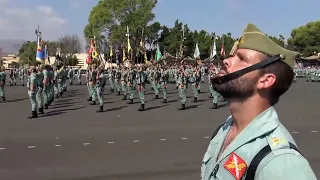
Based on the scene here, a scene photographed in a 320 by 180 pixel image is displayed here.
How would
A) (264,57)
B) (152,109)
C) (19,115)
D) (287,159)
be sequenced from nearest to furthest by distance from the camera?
(287,159), (264,57), (19,115), (152,109)

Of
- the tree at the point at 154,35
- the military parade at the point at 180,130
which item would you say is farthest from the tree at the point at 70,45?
the military parade at the point at 180,130

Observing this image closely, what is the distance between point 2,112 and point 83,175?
9.95 meters

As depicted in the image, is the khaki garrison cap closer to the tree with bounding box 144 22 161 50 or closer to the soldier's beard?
the soldier's beard

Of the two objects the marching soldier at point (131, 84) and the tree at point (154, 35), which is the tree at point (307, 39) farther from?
the marching soldier at point (131, 84)

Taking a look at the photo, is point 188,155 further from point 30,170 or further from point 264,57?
point 264,57

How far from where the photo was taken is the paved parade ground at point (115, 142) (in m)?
6.62

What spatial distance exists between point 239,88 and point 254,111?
0.13 metres

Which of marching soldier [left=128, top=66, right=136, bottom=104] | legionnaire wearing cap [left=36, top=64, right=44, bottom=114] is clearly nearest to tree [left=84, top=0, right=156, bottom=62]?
marching soldier [left=128, top=66, right=136, bottom=104]

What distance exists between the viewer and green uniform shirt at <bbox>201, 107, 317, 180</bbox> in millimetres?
1505

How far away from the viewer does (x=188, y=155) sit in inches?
302

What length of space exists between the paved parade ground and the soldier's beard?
14.7 ft

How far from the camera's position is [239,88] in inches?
72.5

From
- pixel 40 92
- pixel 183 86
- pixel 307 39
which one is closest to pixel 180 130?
pixel 183 86

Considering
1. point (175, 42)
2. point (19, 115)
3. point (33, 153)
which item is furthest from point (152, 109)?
point (175, 42)
